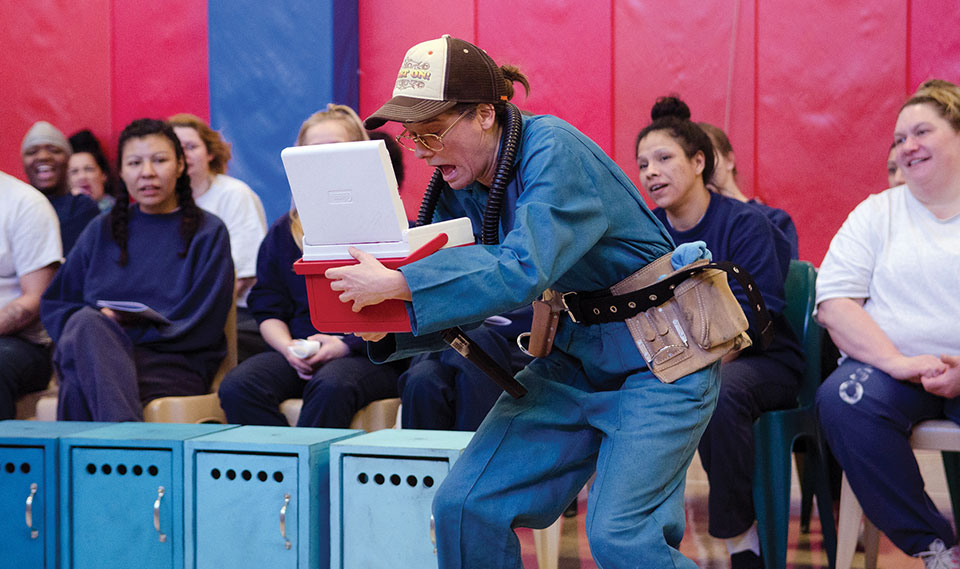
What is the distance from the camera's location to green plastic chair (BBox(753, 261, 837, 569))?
2859 millimetres

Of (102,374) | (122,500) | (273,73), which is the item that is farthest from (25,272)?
(273,73)

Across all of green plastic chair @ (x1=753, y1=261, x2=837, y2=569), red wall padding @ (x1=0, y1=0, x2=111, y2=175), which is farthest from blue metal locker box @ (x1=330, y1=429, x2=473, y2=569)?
red wall padding @ (x1=0, y1=0, x2=111, y2=175)

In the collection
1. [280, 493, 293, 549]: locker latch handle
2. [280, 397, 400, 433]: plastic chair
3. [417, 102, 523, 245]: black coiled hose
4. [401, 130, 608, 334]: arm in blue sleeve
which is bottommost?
[280, 493, 293, 549]: locker latch handle

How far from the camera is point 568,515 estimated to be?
12.3 feet

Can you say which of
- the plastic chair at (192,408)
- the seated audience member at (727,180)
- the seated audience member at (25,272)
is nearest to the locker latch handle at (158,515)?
the plastic chair at (192,408)

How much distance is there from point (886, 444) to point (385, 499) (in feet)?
4.53

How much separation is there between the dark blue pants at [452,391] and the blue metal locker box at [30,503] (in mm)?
1023

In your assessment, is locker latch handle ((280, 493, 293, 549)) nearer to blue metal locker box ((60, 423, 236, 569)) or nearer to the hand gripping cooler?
blue metal locker box ((60, 423, 236, 569))

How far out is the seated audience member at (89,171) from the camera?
520cm

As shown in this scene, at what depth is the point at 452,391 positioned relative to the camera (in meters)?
3.07

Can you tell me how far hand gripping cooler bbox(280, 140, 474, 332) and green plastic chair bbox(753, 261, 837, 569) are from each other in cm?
162

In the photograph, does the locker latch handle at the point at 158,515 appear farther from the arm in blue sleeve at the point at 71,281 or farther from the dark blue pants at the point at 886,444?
the dark blue pants at the point at 886,444

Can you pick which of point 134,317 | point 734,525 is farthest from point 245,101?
point 734,525

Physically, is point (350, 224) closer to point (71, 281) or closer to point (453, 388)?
point (453, 388)
